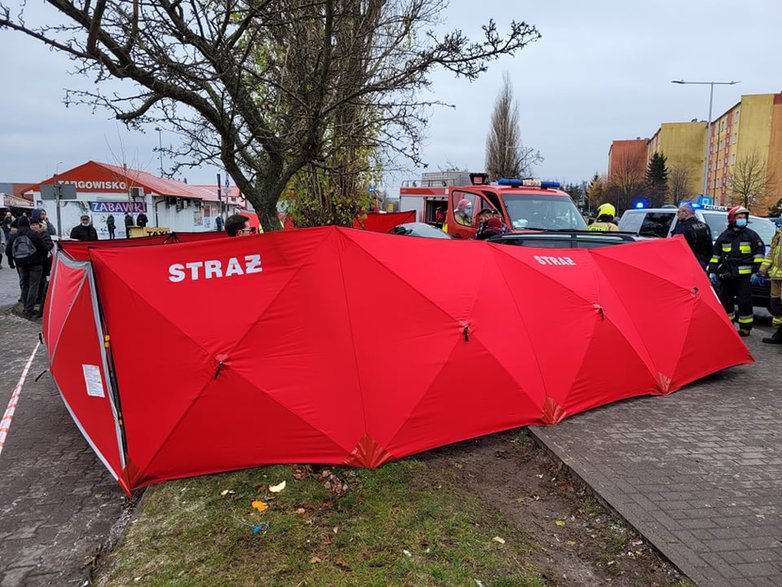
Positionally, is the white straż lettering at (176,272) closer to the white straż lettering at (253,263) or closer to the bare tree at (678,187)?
the white straż lettering at (253,263)

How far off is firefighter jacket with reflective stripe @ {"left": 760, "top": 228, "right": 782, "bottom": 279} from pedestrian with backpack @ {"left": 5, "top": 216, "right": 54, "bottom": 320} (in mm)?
11896

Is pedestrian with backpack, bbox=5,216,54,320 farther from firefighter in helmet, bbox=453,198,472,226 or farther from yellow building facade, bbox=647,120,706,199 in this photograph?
yellow building facade, bbox=647,120,706,199

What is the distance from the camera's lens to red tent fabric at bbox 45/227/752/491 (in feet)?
12.8

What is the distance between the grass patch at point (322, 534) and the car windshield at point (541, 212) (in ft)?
21.3

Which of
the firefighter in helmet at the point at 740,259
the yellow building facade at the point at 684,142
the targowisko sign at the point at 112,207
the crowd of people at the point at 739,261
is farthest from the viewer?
the yellow building facade at the point at 684,142

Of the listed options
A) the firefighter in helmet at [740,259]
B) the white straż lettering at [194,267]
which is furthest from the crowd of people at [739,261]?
the white straż lettering at [194,267]

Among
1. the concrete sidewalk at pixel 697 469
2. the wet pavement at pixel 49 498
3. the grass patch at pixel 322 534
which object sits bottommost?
the wet pavement at pixel 49 498

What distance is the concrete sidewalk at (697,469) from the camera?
3.06 metres

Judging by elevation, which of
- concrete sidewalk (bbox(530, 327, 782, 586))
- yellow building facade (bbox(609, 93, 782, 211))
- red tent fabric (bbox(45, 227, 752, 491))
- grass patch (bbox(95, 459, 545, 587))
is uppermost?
yellow building facade (bbox(609, 93, 782, 211))

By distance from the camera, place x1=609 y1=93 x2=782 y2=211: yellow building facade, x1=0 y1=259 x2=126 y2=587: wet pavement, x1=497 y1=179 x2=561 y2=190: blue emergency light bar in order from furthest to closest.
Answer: x1=609 y1=93 x2=782 y2=211: yellow building facade < x1=497 y1=179 x2=561 y2=190: blue emergency light bar < x1=0 y1=259 x2=126 y2=587: wet pavement

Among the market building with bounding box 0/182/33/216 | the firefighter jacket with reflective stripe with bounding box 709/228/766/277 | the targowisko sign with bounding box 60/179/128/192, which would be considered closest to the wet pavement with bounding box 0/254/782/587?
the firefighter jacket with reflective stripe with bounding box 709/228/766/277

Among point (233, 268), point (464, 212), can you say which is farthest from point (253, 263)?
point (464, 212)

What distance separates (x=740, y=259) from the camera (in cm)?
838

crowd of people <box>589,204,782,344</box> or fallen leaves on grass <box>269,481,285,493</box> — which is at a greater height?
crowd of people <box>589,204,782,344</box>
